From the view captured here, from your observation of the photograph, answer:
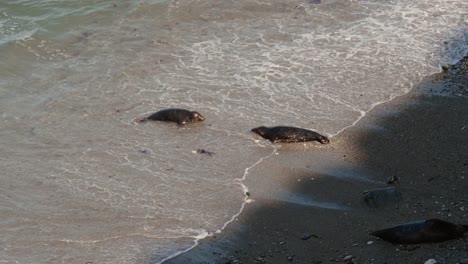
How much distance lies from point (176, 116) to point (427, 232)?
4223 millimetres

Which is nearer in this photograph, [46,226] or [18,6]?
[46,226]

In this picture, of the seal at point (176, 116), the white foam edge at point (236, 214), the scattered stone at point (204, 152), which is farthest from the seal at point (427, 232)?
the seal at point (176, 116)

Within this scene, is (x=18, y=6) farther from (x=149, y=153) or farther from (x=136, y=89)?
(x=149, y=153)

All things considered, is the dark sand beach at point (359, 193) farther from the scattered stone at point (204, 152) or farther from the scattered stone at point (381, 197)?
the scattered stone at point (204, 152)

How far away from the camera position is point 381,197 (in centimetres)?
831

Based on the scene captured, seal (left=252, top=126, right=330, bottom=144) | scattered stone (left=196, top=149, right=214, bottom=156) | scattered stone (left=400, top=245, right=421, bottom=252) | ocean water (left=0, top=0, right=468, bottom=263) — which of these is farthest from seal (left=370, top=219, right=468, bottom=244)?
scattered stone (left=196, top=149, right=214, bottom=156)

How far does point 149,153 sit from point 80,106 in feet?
6.07

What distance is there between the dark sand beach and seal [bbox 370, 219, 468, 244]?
61mm

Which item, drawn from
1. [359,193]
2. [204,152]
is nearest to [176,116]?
[204,152]

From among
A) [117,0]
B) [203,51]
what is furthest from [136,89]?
[117,0]

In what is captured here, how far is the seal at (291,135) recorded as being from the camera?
9.82m

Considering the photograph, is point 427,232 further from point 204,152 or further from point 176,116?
point 176,116

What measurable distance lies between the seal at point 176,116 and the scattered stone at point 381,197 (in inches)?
114

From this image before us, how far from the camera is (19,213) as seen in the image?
842cm
